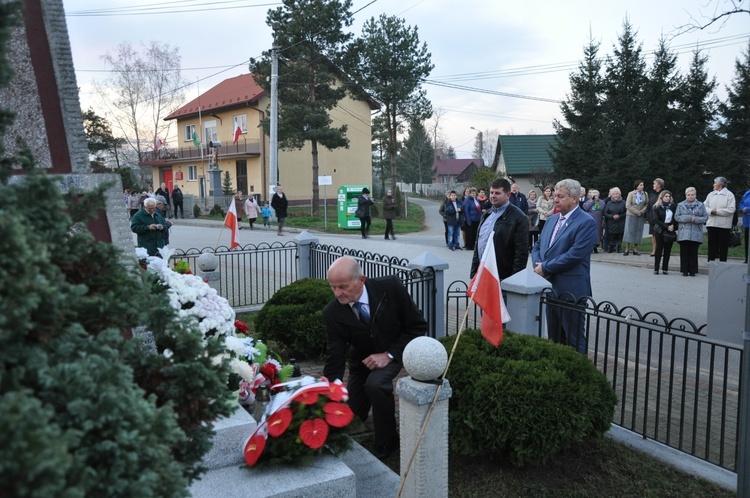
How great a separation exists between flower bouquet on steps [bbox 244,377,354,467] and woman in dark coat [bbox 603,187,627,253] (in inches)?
540

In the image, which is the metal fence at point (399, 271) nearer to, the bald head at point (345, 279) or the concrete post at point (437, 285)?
the concrete post at point (437, 285)

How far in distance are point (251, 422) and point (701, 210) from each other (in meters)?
11.1

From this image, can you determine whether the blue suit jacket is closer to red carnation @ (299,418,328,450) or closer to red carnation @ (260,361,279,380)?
red carnation @ (260,361,279,380)

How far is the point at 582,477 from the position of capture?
401 centimetres

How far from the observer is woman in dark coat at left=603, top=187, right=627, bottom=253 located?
15.8 m

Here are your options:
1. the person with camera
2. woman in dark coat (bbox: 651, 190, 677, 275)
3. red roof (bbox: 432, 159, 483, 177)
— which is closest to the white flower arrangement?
the person with camera

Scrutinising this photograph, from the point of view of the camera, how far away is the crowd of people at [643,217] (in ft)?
39.6

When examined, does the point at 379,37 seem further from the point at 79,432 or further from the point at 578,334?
the point at 79,432

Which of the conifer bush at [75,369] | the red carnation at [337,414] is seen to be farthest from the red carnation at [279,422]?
the conifer bush at [75,369]

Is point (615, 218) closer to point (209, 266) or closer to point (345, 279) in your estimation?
point (209, 266)

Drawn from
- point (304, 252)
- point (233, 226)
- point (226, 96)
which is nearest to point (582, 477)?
point (304, 252)

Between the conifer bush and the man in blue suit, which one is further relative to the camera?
the man in blue suit

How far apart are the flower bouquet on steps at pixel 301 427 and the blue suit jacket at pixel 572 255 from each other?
9.42 feet

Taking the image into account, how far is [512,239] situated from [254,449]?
12.7 ft
